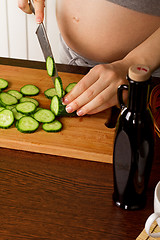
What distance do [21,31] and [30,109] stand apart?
1673mm

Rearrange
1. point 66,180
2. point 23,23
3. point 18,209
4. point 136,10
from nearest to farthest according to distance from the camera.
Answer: point 18,209 < point 66,180 < point 136,10 < point 23,23

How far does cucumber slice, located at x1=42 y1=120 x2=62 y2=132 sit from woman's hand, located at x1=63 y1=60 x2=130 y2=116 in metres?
0.06

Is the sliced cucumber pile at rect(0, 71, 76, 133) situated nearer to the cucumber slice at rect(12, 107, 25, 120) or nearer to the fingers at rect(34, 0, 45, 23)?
the cucumber slice at rect(12, 107, 25, 120)

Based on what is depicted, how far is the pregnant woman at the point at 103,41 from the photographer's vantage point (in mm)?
1526

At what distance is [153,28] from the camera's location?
1.73m

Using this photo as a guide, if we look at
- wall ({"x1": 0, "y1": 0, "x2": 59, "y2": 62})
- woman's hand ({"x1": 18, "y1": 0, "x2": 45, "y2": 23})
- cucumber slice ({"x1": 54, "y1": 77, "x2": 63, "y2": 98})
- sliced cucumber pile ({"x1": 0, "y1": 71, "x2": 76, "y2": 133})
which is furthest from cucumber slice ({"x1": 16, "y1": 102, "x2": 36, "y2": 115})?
wall ({"x1": 0, "y1": 0, "x2": 59, "y2": 62})

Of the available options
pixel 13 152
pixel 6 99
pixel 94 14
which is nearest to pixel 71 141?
pixel 13 152

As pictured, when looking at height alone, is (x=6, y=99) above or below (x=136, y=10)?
below

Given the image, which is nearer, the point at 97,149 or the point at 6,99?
the point at 97,149

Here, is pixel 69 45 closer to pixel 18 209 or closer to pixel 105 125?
pixel 105 125

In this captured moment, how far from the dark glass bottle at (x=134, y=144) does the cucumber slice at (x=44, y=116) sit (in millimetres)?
444

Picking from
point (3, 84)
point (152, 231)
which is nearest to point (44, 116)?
point (3, 84)

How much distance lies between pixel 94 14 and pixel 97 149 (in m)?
0.64

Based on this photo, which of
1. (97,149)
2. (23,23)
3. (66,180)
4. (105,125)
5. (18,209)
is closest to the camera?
(18,209)
